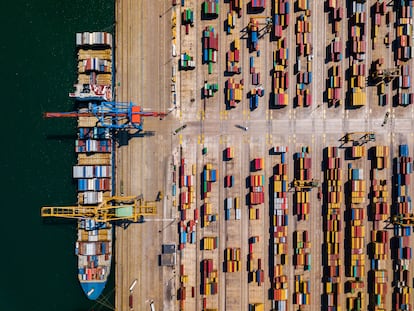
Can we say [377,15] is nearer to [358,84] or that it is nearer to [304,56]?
[358,84]

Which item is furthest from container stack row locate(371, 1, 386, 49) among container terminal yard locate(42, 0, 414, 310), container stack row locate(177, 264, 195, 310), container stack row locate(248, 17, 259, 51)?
container stack row locate(177, 264, 195, 310)

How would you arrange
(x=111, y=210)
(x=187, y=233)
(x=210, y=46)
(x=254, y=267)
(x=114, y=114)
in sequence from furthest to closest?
(x=111, y=210) → (x=254, y=267) → (x=187, y=233) → (x=210, y=46) → (x=114, y=114)

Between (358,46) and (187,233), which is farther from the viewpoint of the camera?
(187,233)

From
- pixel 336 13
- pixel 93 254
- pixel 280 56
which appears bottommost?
pixel 93 254

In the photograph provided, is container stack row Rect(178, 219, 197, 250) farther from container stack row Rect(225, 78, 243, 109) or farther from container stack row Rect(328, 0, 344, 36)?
container stack row Rect(328, 0, 344, 36)

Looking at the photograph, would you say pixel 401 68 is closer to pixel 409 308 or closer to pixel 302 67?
pixel 302 67

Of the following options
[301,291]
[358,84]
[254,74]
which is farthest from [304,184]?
[254,74]
